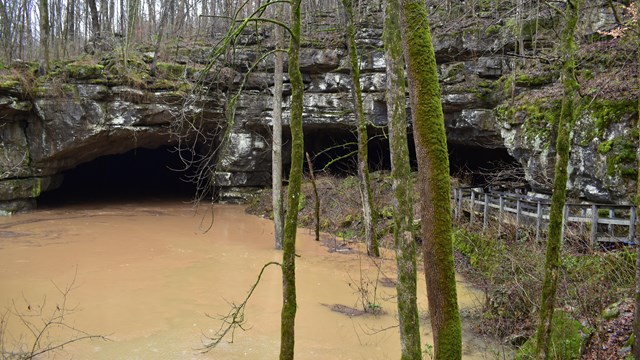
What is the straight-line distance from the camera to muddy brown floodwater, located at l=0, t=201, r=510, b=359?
6297 millimetres

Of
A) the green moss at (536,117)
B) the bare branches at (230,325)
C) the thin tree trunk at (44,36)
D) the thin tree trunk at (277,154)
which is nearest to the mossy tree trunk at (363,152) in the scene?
the thin tree trunk at (277,154)

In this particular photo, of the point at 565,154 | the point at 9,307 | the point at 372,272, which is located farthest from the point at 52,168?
the point at 565,154

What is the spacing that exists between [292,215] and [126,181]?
29.0 metres

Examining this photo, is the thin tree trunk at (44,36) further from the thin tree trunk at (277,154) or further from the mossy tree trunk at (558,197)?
the mossy tree trunk at (558,197)

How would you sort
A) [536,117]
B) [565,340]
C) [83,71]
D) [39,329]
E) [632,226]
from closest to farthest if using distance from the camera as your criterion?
[565,340] < [39,329] < [632,226] < [536,117] < [83,71]

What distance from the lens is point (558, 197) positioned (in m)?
4.63

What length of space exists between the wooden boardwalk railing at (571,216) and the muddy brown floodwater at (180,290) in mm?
2070

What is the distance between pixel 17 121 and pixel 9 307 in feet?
44.5

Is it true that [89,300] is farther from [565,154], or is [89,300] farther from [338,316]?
[565,154]

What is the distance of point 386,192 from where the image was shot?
707 inches

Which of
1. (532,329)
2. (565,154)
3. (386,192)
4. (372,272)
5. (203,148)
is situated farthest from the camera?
(203,148)

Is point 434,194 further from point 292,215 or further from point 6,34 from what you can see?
point 6,34

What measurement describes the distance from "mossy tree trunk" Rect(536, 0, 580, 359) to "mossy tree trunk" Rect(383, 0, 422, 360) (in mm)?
1281

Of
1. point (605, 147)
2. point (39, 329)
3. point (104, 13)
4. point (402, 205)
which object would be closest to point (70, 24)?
point (104, 13)
